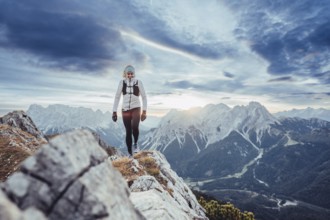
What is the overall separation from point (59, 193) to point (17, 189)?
0.86 metres

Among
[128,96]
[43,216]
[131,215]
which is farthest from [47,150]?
[128,96]

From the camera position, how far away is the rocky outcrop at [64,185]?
6.29 m

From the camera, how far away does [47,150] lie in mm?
6672

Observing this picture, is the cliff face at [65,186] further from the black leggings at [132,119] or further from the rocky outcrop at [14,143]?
the rocky outcrop at [14,143]

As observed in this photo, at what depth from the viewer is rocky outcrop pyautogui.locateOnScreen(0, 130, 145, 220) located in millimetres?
6293

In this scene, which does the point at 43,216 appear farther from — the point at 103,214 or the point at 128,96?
the point at 128,96

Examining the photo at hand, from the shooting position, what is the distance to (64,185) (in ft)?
21.7

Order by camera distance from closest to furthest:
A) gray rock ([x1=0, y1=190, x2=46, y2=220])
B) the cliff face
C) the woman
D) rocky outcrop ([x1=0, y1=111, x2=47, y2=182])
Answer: gray rock ([x1=0, y1=190, x2=46, y2=220])
the cliff face
the woman
rocky outcrop ([x1=0, y1=111, x2=47, y2=182])

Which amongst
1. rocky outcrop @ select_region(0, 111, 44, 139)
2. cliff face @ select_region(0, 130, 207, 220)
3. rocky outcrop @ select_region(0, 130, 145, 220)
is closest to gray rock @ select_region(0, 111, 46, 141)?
rocky outcrop @ select_region(0, 111, 44, 139)

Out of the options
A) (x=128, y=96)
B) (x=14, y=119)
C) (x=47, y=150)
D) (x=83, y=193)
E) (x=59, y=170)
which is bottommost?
(x=14, y=119)

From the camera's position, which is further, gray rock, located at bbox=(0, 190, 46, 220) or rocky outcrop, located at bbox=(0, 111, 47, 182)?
rocky outcrop, located at bbox=(0, 111, 47, 182)

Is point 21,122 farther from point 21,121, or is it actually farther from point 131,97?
point 131,97

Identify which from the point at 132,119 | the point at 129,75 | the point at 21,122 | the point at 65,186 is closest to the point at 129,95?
the point at 129,75

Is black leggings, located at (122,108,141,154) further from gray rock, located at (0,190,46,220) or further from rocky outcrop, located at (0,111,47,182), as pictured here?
rocky outcrop, located at (0,111,47,182)
